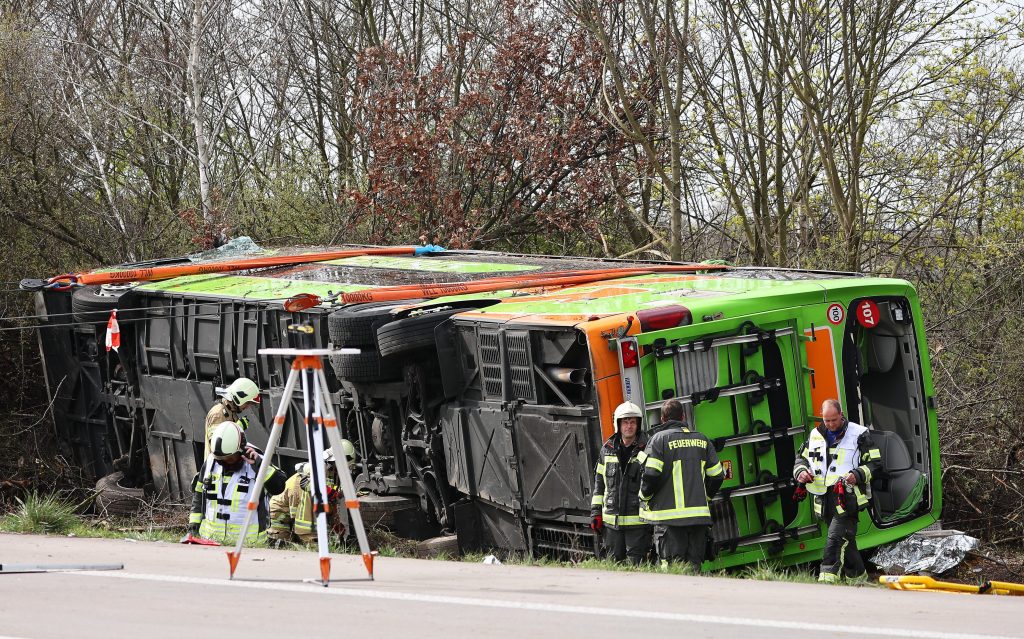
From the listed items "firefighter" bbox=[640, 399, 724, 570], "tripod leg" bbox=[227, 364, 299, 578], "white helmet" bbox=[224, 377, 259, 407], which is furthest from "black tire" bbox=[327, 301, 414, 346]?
"tripod leg" bbox=[227, 364, 299, 578]

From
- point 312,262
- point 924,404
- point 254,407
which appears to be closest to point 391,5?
point 312,262

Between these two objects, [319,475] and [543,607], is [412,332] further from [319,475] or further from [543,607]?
[543,607]

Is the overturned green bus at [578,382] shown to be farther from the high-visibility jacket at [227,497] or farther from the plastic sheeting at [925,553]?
the high-visibility jacket at [227,497]

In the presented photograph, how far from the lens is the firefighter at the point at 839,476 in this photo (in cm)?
832

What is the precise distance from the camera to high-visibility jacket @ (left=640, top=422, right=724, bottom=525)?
7.84 metres

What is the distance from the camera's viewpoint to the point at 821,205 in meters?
17.2

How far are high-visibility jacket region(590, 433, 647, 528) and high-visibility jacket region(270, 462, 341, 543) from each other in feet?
7.03

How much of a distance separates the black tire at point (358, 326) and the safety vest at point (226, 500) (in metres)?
1.24

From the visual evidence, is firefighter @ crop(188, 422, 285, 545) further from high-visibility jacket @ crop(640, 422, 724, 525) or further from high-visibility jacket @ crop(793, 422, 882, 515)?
high-visibility jacket @ crop(793, 422, 882, 515)

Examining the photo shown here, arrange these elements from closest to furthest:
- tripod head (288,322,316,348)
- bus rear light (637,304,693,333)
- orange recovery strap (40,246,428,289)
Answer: bus rear light (637,304,693,333) → tripod head (288,322,316,348) → orange recovery strap (40,246,428,289)

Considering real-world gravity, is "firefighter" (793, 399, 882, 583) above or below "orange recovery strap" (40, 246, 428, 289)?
below

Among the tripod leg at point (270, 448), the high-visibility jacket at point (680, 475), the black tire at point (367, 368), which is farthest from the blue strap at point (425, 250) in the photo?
the tripod leg at point (270, 448)

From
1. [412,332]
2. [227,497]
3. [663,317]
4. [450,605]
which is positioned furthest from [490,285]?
[450,605]

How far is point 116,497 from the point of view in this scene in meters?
12.3
